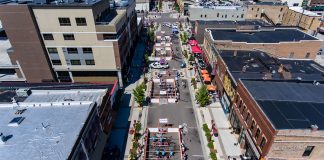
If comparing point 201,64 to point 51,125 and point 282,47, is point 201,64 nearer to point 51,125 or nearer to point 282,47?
point 282,47

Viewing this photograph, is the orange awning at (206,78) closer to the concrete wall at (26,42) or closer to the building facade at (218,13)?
the concrete wall at (26,42)

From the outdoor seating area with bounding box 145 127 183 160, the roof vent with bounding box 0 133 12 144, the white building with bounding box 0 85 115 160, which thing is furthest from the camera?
the outdoor seating area with bounding box 145 127 183 160

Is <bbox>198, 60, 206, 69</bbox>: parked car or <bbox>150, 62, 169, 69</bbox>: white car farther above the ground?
<bbox>198, 60, 206, 69</bbox>: parked car

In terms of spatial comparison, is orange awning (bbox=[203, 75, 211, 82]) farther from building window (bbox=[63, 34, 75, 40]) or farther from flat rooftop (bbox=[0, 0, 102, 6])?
building window (bbox=[63, 34, 75, 40])

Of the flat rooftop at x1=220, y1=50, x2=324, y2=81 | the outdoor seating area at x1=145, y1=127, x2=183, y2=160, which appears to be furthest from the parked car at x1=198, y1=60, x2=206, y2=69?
the outdoor seating area at x1=145, y1=127, x2=183, y2=160

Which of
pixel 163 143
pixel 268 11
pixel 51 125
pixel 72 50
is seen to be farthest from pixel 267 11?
pixel 51 125

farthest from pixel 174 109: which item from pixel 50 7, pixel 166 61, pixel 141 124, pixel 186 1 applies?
pixel 186 1

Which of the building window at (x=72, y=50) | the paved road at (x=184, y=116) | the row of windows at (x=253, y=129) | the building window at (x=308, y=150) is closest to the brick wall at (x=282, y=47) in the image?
the paved road at (x=184, y=116)
